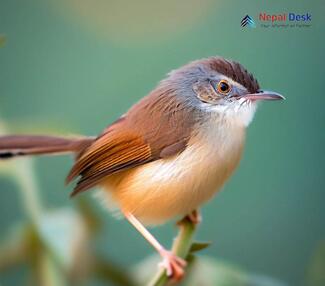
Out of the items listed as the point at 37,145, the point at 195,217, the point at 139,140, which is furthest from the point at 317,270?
the point at 37,145

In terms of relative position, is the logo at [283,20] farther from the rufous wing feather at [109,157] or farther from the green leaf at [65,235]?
the green leaf at [65,235]

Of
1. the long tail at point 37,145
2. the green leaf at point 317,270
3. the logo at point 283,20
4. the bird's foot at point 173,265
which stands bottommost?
the green leaf at point 317,270

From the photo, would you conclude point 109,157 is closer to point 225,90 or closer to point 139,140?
point 139,140

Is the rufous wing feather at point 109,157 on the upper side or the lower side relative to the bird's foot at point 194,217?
upper

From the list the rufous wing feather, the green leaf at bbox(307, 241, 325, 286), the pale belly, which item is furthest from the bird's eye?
the green leaf at bbox(307, 241, 325, 286)

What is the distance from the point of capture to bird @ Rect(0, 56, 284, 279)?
1246mm

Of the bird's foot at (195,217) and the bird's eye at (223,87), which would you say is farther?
the bird's foot at (195,217)

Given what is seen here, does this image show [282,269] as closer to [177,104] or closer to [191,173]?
[191,173]

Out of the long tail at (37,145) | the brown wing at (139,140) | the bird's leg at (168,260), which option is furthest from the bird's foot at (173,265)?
the long tail at (37,145)

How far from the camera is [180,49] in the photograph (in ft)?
4.86

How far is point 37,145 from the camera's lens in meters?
1.39

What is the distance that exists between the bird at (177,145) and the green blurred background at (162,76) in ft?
0.49

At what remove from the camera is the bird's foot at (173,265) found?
51.6 inches

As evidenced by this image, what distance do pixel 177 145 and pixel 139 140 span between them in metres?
0.10
